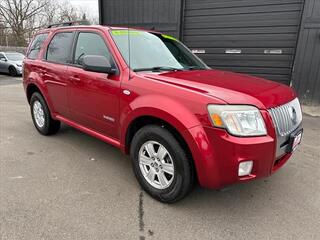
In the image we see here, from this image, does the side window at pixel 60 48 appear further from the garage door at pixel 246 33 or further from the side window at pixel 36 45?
the garage door at pixel 246 33

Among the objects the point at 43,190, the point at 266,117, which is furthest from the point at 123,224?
the point at 266,117

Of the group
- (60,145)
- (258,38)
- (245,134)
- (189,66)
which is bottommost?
(60,145)

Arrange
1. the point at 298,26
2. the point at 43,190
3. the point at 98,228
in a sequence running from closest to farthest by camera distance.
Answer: the point at 98,228, the point at 43,190, the point at 298,26

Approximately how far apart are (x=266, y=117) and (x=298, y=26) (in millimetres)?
5788

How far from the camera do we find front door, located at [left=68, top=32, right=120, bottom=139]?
3133mm

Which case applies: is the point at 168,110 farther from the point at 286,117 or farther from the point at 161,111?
the point at 286,117

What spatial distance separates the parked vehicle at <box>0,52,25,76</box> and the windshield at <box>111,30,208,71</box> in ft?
43.8

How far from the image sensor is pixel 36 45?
15.6 ft

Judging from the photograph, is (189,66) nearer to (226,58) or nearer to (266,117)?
(266,117)

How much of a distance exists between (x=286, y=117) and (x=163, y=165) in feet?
4.22

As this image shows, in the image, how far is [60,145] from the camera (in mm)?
4324

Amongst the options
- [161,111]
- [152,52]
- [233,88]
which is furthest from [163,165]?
[152,52]

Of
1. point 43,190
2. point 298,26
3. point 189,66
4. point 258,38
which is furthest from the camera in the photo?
point 258,38

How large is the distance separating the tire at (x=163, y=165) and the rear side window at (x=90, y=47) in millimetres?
1053
